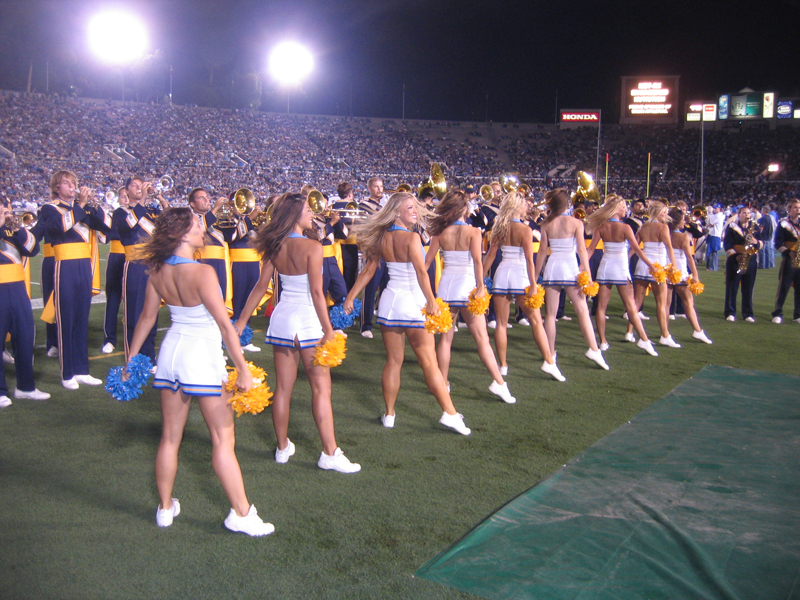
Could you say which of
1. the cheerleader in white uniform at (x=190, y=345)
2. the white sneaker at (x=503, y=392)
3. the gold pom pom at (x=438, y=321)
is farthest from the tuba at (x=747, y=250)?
the cheerleader in white uniform at (x=190, y=345)

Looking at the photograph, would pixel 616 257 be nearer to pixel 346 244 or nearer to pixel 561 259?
pixel 561 259

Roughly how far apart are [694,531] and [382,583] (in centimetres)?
155

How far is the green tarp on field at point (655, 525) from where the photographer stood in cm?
268

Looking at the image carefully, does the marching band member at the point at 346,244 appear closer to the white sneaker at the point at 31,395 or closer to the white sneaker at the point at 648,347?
the white sneaker at the point at 648,347

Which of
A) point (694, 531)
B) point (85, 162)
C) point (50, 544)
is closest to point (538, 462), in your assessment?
point (694, 531)

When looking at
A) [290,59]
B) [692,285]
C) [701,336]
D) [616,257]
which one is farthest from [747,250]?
[290,59]

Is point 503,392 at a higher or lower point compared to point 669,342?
lower

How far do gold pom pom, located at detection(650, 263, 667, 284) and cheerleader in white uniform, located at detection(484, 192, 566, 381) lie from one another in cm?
203

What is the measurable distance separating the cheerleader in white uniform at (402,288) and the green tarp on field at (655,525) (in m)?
1.07

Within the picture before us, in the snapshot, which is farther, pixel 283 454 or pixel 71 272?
pixel 71 272

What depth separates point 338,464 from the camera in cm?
378

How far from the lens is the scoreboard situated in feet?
145

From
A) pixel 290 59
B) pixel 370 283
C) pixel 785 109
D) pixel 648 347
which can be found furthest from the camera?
pixel 290 59

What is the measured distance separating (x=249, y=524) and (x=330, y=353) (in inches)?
38.1
